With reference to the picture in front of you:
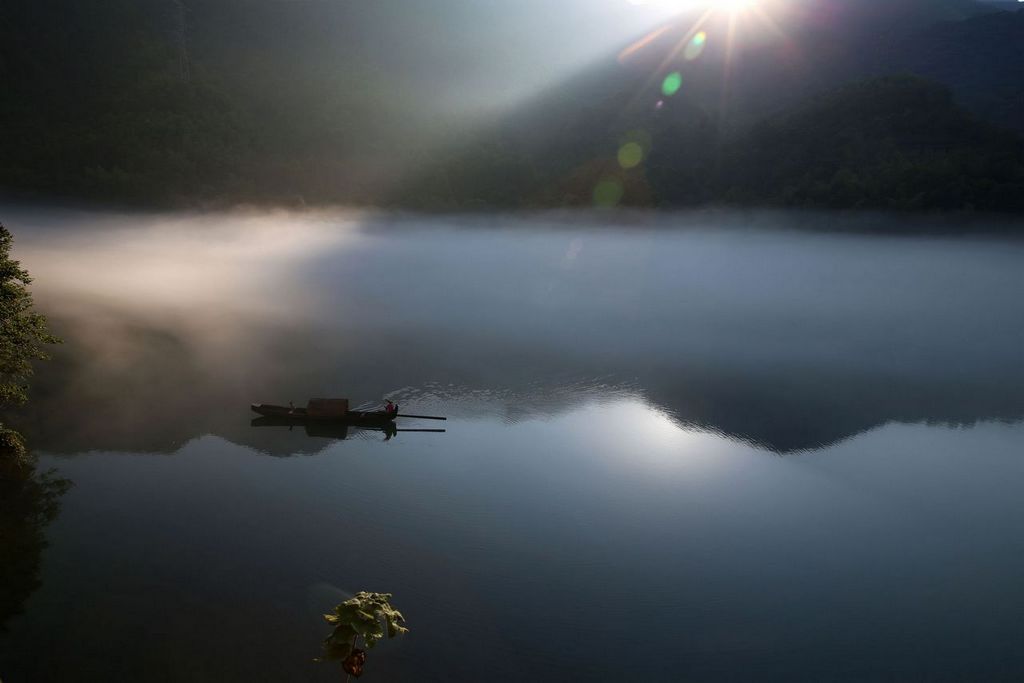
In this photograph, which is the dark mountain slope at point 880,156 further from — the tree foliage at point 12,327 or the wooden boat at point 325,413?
the tree foliage at point 12,327

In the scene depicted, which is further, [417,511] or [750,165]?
[750,165]

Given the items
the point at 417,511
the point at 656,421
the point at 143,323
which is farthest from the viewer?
the point at 143,323

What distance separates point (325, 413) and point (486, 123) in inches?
4225

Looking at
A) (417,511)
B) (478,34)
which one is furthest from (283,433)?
(478,34)

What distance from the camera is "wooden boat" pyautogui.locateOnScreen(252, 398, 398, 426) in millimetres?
29250

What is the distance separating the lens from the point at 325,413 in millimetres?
29234

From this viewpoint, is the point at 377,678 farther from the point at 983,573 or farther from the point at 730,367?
the point at 730,367

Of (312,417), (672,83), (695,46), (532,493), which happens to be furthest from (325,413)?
(695,46)

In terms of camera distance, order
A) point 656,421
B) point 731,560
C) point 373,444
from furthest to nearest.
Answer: point 656,421 → point 373,444 → point 731,560

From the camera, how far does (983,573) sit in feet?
68.8

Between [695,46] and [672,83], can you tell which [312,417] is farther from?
[695,46]

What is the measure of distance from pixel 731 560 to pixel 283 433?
18.3 meters

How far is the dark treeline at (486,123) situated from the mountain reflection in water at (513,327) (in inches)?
480

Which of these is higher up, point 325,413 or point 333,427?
point 325,413
